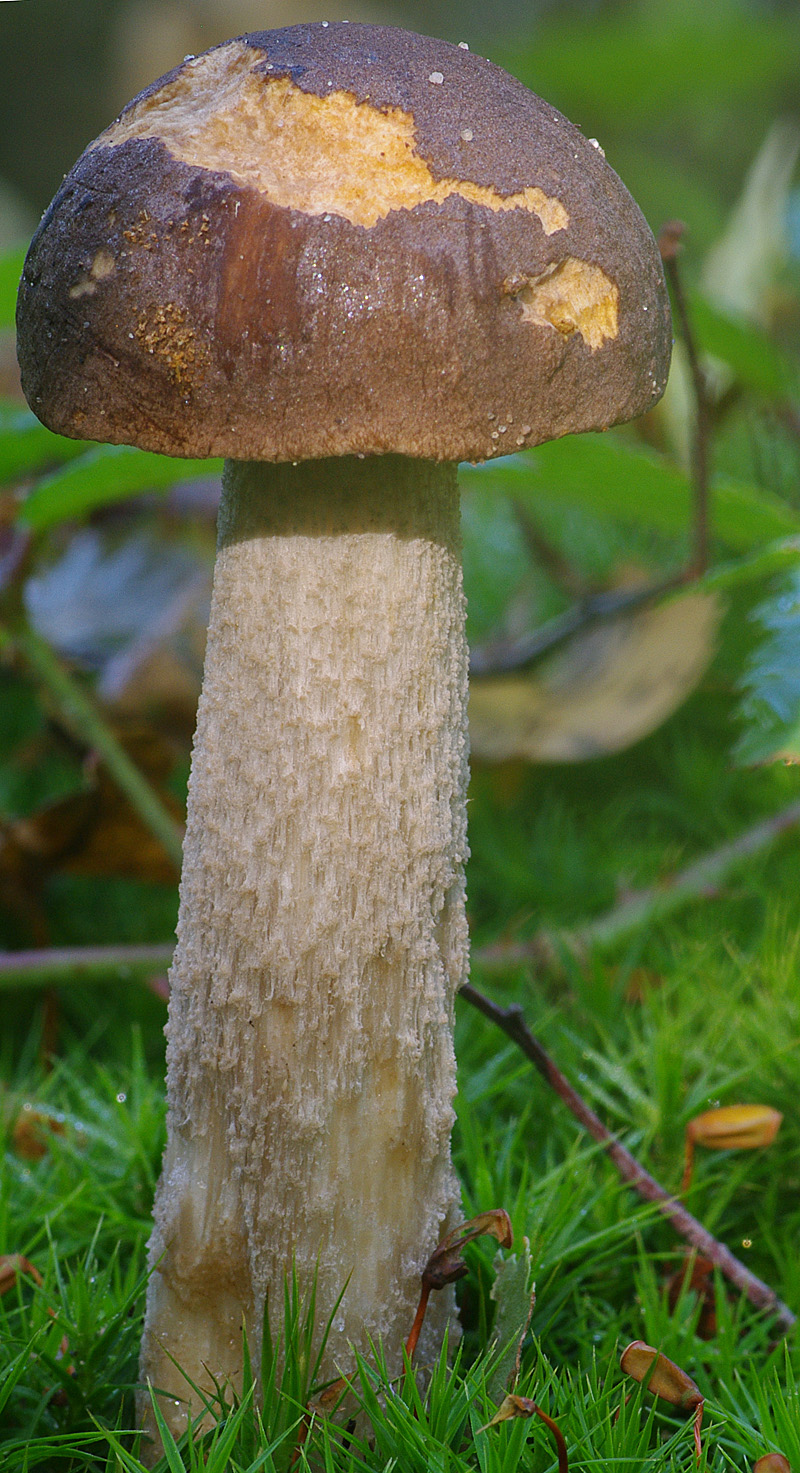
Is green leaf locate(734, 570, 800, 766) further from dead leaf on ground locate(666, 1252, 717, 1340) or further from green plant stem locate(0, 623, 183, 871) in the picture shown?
green plant stem locate(0, 623, 183, 871)

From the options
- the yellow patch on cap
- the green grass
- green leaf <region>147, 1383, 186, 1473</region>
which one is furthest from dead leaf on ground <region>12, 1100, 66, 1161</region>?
the yellow patch on cap

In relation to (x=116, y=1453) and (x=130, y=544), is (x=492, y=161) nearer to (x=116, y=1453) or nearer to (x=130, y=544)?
(x=116, y=1453)

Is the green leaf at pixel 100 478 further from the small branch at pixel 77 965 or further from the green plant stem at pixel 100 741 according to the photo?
the small branch at pixel 77 965

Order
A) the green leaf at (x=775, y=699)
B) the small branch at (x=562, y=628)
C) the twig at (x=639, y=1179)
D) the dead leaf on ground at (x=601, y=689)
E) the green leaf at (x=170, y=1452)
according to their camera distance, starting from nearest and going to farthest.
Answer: the green leaf at (x=170, y=1452)
the green leaf at (x=775, y=699)
the twig at (x=639, y=1179)
the dead leaf on ground at (x=601, y=689)
the small branch at (x=562, y=628)

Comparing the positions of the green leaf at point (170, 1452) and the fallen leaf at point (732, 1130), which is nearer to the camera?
the green leaf at point (170, 1452)

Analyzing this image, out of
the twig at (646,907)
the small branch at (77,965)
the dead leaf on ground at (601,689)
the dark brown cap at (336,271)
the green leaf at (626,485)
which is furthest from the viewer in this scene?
the dead leaf on ground at (601,689)

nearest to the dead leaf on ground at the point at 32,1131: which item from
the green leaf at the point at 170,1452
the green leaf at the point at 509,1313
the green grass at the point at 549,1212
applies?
the green grass at the point at 549,1212
